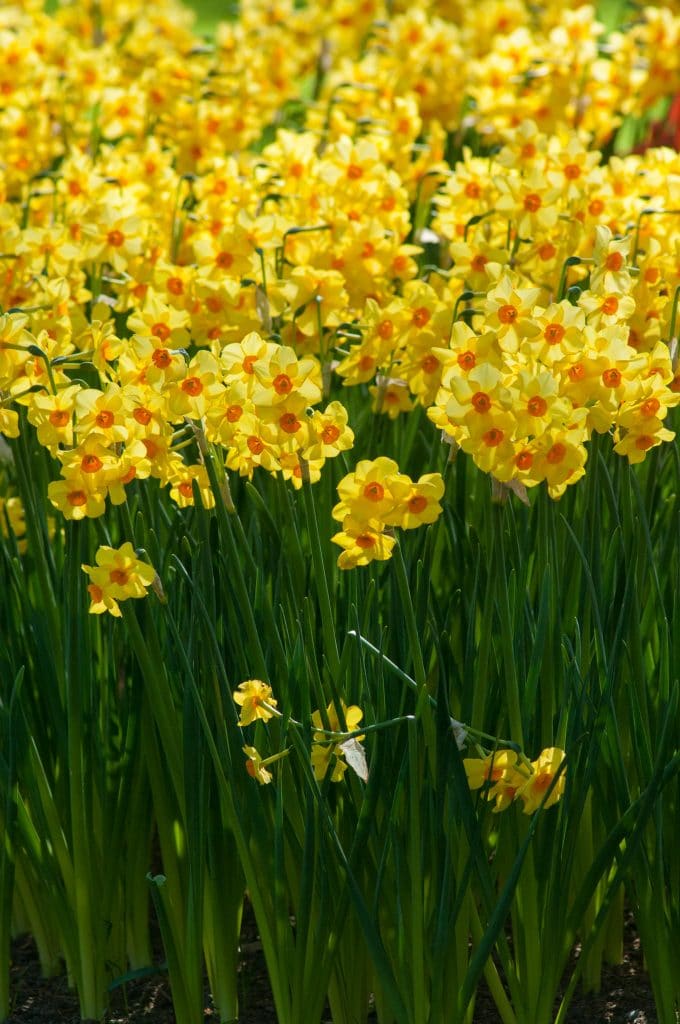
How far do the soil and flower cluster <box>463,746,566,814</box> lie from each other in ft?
1.97

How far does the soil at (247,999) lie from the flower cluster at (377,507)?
0.86 m

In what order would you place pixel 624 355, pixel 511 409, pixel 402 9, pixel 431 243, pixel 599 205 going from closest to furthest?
pixel 511 409 < pixel 624 355 < pixel 599 205 < pixel 431 243 < pixel 402 9

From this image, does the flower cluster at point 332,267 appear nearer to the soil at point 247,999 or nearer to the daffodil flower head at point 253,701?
the daffodil flower head at point 253,701

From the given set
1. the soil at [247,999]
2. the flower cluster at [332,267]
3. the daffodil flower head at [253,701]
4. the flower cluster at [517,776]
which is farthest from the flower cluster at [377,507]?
the soil at [247,999]

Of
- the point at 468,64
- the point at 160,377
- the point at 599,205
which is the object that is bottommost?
the point at 160,377

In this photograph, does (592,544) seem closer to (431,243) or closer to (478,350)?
(478,350)

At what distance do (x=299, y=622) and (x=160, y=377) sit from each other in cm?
41

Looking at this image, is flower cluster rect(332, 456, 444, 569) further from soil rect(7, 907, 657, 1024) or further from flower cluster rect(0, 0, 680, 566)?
soil rect(7, 907, 657, 1024)

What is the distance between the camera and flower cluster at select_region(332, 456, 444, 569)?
1.67 metres

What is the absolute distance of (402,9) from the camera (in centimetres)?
566

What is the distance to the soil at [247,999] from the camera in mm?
2188

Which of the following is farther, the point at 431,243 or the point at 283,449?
the point at 431,243

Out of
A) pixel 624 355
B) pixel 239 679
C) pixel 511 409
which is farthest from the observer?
pixel 239 679

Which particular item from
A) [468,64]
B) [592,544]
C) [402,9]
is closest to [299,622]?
[592,544]
